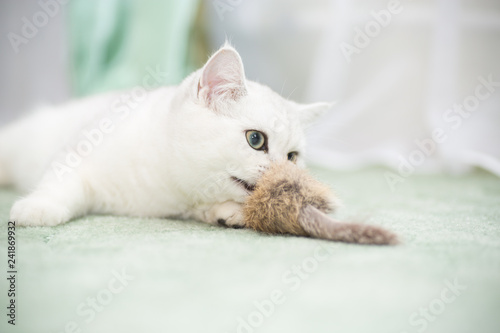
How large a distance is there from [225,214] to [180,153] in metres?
0.24

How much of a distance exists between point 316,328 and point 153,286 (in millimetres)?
319

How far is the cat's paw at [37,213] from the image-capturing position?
1244 millimetres

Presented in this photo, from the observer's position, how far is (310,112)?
1.68 metres

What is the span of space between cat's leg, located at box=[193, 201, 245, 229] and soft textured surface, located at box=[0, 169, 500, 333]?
0.51 feet

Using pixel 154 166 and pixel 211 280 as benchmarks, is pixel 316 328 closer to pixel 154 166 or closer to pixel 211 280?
pixel 211 280

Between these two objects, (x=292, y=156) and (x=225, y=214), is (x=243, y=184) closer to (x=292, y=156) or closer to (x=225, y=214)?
(x=225, y=214)

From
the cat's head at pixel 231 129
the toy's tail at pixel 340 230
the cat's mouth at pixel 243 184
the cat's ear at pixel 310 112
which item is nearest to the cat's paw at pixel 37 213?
the cat's head at pixel 231 129

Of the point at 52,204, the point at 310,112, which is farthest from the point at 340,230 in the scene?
the point at 52,204

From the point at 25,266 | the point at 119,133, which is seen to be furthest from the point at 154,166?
the point at 25,266

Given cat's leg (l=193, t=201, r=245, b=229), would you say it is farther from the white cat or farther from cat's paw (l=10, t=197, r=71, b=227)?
cat's paw (l=10, t=197, r=71, b=227)

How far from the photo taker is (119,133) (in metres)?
1.57

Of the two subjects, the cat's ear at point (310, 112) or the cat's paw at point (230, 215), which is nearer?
the cat's paw at point (230, 215)

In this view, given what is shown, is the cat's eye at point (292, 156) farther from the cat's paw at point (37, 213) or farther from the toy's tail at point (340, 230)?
the cat's paw at point (37, 213)

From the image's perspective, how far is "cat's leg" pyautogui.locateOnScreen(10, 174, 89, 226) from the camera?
1252mm
